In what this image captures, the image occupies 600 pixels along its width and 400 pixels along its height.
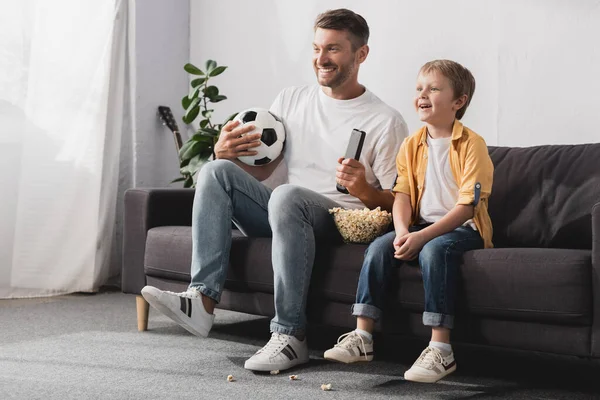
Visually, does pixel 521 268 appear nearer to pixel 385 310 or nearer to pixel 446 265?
pixel 446 265

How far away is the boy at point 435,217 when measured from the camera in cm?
194

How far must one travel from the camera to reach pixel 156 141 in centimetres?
410

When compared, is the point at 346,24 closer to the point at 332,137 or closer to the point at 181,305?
the point at 332,137

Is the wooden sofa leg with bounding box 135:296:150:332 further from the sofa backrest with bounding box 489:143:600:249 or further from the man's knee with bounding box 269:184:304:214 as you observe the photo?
Answer: the sofa backrest with bounding box 489:143:600:249

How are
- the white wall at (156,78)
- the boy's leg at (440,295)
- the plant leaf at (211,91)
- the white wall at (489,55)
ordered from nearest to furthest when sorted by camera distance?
the boy's leg at (440,295)
the white wall at (489,55)
the plant leaf at (211,91)
the white wall at (156,78)

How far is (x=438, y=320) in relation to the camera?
1.92 meters

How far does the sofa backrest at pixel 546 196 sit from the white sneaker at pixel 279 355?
732mm

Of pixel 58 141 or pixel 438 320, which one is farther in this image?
pixel 58 141

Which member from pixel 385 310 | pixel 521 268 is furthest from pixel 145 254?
pixel 521 268

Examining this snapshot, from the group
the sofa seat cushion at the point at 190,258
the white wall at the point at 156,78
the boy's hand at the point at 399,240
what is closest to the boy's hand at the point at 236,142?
the sofa seat cushion at the point at 190,258

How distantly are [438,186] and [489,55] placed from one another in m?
1.06

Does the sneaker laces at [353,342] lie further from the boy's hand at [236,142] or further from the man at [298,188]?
the boy's hand at [236,142]

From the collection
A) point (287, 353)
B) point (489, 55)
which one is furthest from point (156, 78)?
point (287, 353)

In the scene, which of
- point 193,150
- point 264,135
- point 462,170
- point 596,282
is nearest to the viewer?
point 596,282
